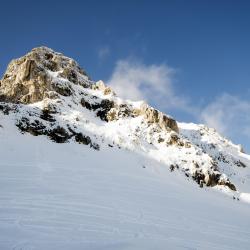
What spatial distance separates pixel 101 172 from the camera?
2277 cm

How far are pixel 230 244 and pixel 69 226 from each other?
4.85 m

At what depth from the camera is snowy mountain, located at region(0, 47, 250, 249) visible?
29.8 feet

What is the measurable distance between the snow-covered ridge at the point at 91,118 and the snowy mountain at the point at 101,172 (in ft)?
0.43

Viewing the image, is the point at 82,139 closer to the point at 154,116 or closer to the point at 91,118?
the point at 91,118

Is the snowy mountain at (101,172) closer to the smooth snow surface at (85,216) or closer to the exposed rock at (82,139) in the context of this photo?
the smooth snow surface at (85,216)

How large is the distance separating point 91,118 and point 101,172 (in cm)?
1841

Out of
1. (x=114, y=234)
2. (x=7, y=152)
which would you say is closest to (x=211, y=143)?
(x=7, y=152)

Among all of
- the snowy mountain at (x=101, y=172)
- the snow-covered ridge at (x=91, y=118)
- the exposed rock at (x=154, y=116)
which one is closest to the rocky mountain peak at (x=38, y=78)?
the snow-covered ridge at (x=91, y=118)

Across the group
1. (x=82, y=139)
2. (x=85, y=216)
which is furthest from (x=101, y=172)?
(x=85, y=216)

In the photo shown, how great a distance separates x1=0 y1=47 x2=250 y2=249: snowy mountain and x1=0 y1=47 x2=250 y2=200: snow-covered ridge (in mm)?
132

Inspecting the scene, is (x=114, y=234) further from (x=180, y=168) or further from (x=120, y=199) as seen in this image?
(x=180, y=168)

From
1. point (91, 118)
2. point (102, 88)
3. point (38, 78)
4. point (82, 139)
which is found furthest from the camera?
point (102, 88)

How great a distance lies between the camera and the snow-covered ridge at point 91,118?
108 ft

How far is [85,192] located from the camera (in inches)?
578
